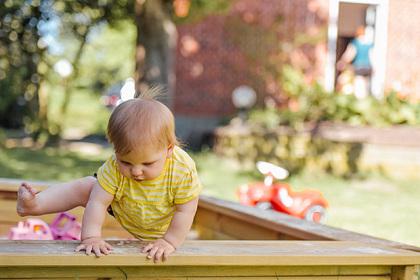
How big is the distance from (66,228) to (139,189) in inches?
57.3

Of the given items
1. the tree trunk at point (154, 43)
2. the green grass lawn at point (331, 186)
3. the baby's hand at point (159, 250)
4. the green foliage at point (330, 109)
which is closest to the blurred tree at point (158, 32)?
the tree trunk at point (154, 43)

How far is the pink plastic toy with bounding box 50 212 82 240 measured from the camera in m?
3.83

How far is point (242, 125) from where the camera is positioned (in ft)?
38.6

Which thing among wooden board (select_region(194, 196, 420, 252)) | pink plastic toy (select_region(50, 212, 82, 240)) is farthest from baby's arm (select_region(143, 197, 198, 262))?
pink plastic toy (select_region(50, 212, 82, 240))

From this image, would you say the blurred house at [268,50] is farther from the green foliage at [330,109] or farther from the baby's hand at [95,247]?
the baby's hand at [95,247]

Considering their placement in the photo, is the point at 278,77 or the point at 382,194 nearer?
the point at 382,194

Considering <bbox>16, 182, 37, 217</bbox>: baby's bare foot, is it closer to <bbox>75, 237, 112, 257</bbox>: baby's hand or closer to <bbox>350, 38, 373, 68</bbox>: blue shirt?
<bbox>75, 237, 112, 257</bbox>: baby's hand

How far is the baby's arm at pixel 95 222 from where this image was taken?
228 cm

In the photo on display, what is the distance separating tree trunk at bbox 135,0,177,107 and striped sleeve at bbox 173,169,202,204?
23.4 feet

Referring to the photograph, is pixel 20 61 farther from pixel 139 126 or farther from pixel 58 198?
pixel 139 126

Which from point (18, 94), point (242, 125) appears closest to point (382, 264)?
point (242, 125)

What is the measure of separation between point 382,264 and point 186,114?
10249mm

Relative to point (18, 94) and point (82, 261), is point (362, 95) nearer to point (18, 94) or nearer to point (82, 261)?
point (18, 94)

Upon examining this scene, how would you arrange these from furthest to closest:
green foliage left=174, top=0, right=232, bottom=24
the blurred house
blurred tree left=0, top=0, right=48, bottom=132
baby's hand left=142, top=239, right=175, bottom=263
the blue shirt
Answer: the blue shirt < the blurred house < blurred tree left=0, top=0, right=48, bottom=132 < green foliage left=174, top=0, right=232, bottom=24 < baby's hand left=142, top=239, right=175, bottom=263
